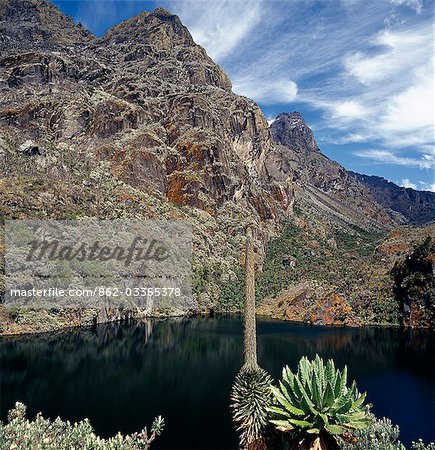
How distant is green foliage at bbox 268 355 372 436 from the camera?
→ 10289 mm

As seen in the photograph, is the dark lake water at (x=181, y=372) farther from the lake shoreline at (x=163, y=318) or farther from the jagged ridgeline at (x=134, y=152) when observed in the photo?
the jagged ridgeline at (x=134, y=152)

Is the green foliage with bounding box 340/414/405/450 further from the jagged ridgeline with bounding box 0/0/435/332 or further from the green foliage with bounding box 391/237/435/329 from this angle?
the jagged ridgeline with bounding box 0/0/435/332

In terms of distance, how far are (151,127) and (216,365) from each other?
4978 inches

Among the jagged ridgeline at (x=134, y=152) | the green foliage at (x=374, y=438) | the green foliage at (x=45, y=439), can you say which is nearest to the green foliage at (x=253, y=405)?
the green foliage at (x=374, y=438)

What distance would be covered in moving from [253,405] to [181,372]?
39946 mm

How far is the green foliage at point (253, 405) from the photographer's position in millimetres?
13383

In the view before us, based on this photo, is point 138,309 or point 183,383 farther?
point 138,309

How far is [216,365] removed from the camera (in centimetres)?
5481

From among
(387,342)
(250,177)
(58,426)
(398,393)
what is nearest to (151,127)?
(250,177)

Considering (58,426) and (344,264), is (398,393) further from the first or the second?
(344,264)

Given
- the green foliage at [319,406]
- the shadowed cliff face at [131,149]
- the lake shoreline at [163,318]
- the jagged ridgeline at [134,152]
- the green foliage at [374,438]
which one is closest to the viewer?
the green foliage at [319,406]

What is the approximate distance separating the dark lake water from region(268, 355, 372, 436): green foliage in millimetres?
20668

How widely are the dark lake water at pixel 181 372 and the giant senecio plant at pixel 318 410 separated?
20.5 meters

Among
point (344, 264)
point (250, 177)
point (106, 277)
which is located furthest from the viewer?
point (250, 177)
